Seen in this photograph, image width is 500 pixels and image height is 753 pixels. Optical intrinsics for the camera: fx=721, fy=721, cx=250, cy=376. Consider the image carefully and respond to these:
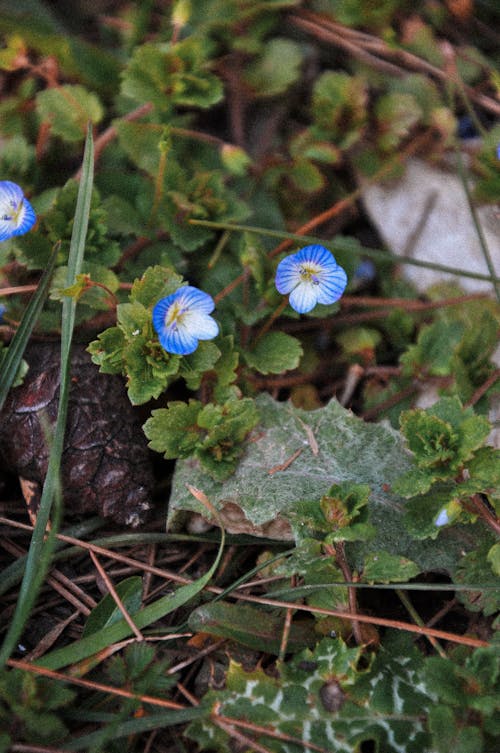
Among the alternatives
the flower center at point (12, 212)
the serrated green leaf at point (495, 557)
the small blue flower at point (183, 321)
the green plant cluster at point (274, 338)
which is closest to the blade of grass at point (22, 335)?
the green plant cluster at point (274, 338)

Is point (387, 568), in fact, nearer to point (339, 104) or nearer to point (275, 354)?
point (275, 354)

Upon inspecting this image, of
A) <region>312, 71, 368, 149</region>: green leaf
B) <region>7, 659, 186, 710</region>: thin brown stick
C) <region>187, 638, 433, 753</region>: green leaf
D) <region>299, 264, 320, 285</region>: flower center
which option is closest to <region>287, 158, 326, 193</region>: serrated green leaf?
<region>312, 71, 368, 149</region>: green leaf

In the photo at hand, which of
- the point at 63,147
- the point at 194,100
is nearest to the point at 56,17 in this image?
the point at 63,147

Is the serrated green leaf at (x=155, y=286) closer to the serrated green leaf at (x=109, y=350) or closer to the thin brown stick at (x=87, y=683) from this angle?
the serrated green leaf at (x=109, y=350)

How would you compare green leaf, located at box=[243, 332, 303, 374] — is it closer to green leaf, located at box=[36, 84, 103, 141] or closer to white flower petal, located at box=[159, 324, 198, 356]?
white flower petal, located at box=[159, 324, 198, 356]

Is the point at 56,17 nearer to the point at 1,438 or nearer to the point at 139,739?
the point at 1,438

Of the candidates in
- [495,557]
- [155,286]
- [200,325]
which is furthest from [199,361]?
[495,557]
